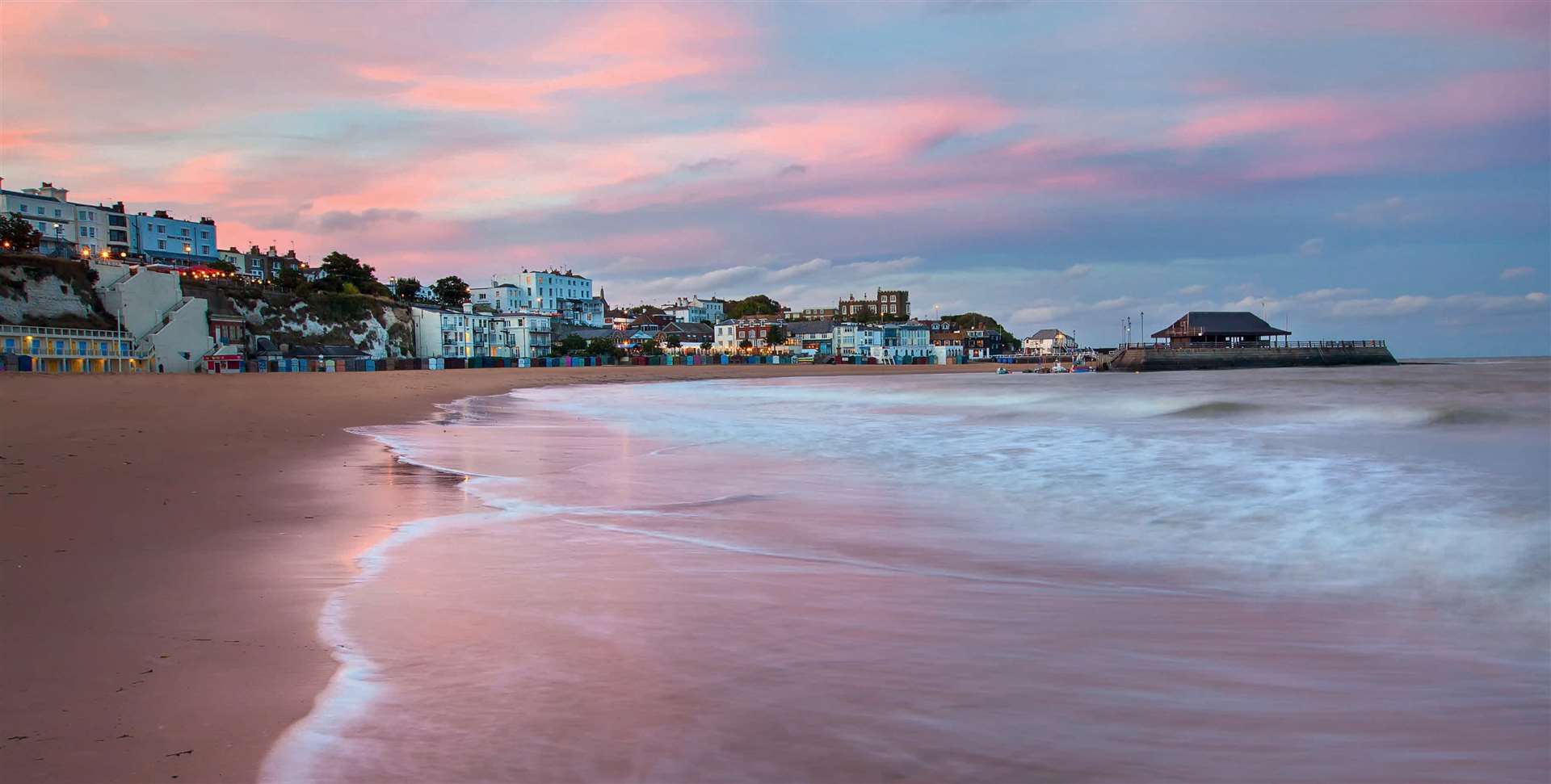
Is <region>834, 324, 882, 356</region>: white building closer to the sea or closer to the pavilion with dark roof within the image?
the pavilion with dark roof

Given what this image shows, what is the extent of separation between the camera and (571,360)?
87.1 meters

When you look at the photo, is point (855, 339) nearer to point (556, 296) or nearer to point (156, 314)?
point (556, 296)

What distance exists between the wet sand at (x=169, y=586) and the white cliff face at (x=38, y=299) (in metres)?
48.3

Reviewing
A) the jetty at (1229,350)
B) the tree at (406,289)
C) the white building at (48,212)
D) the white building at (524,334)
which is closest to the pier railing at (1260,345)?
the jetty at (1229,350)

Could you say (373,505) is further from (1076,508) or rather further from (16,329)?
(16,329)

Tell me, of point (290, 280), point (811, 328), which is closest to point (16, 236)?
point (290, 280)

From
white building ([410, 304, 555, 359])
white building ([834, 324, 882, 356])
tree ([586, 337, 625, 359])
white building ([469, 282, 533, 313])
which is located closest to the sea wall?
white building ([834, 324, 882, 356])

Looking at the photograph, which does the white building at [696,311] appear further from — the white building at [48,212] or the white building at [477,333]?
the white building at [48,212]

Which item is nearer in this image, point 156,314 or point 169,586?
point 169,586

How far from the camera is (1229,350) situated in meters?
74.8

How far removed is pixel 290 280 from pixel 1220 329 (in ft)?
285

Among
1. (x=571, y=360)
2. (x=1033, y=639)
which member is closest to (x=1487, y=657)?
(x=1033, y=639)

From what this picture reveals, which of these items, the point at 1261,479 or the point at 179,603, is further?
the point at 1261,479

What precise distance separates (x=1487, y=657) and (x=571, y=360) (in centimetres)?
8698
